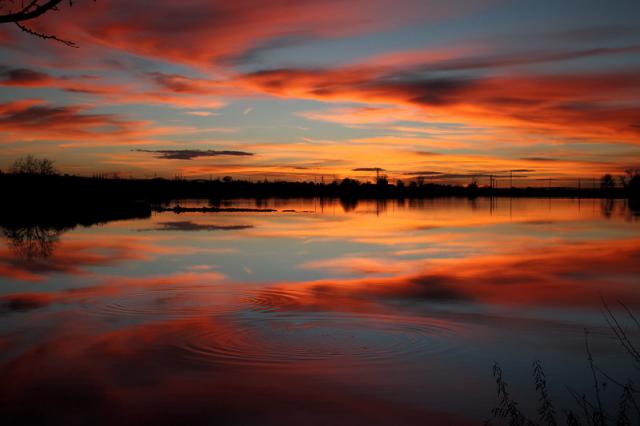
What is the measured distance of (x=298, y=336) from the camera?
42.1 feet

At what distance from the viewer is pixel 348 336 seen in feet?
42.4

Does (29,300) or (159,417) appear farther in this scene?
(29,300)

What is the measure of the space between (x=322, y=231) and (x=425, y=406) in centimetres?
3448

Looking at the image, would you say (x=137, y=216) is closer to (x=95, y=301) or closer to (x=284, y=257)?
(x=284, y=257)

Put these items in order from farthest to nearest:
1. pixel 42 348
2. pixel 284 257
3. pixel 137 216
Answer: pixel 137 216
pixel 284 257
pixel 42 348

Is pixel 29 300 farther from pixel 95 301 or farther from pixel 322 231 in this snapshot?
pixel 322 231

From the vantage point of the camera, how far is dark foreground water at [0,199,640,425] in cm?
929

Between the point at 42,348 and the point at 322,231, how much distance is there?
3211cm

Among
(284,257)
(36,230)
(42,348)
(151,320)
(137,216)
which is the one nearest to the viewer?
(42,348)

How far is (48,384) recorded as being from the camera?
392 inches

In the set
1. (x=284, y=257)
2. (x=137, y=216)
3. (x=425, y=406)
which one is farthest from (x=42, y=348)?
(x=137, y=216)

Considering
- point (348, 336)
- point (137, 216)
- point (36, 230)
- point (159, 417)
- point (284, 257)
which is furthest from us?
point (137, 216)

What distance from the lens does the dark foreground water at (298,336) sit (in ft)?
30.5

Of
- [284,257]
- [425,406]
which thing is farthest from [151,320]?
[284,257]
